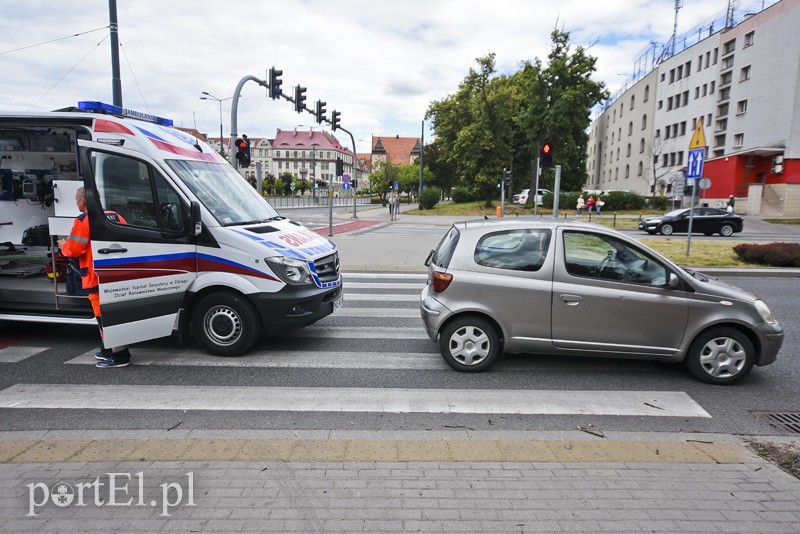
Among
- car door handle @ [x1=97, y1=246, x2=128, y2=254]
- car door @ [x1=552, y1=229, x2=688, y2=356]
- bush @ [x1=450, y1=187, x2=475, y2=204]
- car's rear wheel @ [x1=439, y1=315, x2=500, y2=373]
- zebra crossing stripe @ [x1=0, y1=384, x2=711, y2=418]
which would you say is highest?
bush @ [x1=450, y1=187, x2=475, y2=204]

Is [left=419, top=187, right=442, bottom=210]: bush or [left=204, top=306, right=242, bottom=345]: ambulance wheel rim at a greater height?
[left=419, top=187, right=442, bottom=210]: bush

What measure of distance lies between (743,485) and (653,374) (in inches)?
90.8

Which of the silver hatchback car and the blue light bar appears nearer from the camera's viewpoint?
the silver hatchback car

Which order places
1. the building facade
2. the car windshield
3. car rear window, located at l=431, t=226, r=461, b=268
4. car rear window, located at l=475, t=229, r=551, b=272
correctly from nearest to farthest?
car rear window, located at l=475, t=229, r=551, b=272 < car rear window, located at l=431, t=226, r=461, b=268 < the car windshield < the building facade

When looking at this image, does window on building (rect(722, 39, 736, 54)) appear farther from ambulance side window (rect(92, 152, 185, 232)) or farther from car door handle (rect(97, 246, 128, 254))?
car door handle (rect(97, 246, 128, 254))

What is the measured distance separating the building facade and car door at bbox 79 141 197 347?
109 feet

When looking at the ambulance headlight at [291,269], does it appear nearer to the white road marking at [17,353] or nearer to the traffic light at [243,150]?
the white road marking at [17,353]

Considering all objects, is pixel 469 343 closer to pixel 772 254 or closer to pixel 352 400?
pixel 352 400

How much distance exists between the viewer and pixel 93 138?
5.57 meters

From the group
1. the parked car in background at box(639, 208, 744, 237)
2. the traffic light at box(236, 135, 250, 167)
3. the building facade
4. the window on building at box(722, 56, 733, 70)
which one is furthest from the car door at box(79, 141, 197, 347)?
the window on building at box(722, 56, 733, 70)

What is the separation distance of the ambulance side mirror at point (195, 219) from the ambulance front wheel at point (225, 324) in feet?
2.46

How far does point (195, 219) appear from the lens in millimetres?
5465

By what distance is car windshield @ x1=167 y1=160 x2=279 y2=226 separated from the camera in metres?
5.82

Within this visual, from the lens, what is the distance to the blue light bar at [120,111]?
19.1ft
